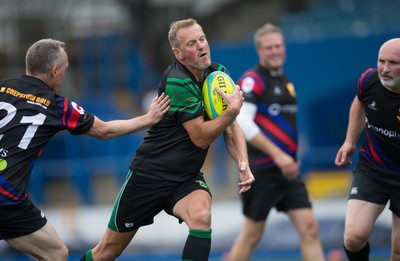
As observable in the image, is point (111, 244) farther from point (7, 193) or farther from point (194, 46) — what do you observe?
point (194, 46)

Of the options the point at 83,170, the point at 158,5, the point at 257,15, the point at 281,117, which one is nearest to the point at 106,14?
the point at 158,5

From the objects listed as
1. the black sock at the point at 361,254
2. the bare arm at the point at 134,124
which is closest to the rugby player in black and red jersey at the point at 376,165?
the black sock at the point at 361,254

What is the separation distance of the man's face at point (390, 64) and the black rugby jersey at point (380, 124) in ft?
0.50

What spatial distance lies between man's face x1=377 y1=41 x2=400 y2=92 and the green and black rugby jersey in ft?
4.33

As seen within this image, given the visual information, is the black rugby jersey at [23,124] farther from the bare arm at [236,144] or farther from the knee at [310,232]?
the knee at [310,232]

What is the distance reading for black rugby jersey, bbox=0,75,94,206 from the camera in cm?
586

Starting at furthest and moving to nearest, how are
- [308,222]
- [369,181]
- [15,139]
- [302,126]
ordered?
[302,126] < [308,222] < [369,181] < [15,139]

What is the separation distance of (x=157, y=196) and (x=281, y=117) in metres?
2.20

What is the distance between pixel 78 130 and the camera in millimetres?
6070

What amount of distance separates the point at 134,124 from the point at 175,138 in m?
0.35

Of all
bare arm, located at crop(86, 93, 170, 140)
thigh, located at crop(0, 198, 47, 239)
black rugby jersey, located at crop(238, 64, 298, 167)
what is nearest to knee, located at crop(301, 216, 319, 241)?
black rugby jersey, located at crop(238, 64, 298, 167)

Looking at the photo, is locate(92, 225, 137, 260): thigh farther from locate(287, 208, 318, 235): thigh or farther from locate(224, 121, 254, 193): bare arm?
locate(287, 208, 318, 235): thigh

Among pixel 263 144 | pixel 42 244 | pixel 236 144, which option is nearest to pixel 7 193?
pixel 42 244

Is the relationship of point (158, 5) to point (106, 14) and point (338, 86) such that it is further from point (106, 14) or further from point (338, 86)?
point (338, 86)
